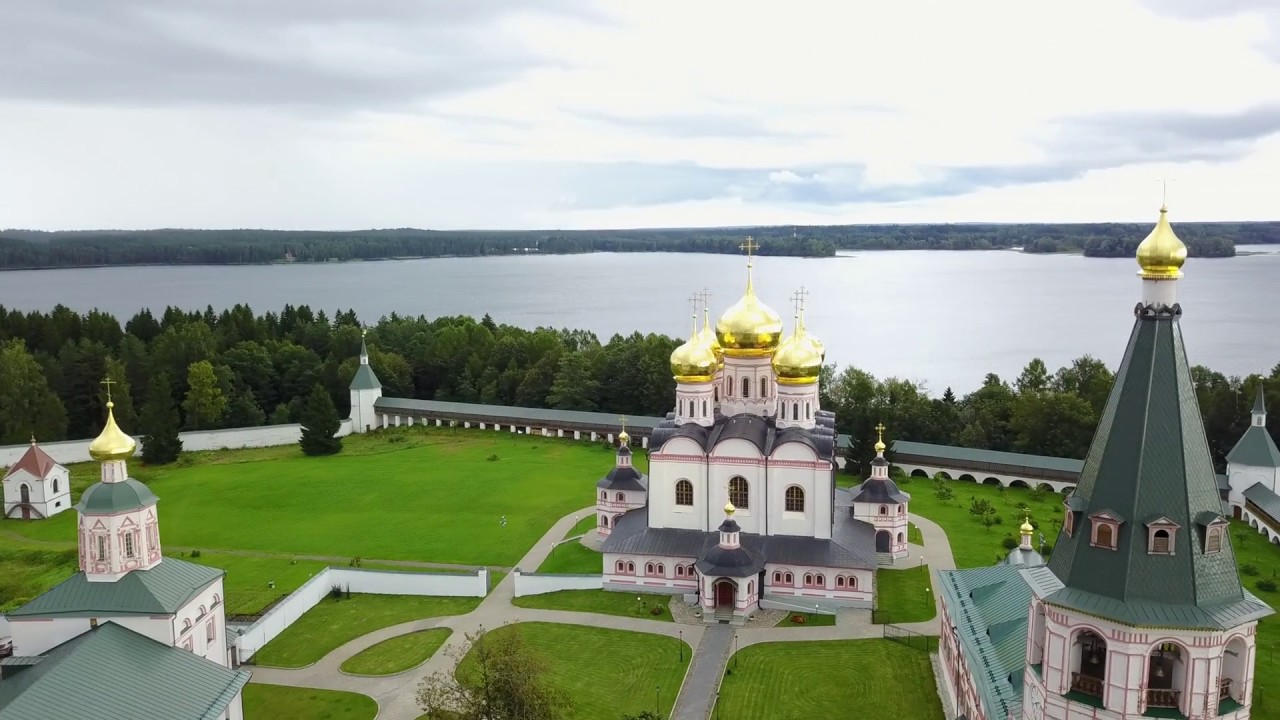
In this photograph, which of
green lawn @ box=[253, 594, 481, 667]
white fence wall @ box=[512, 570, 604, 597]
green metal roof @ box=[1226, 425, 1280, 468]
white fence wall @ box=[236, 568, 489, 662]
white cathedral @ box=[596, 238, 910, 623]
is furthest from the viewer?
green metal roof @ box=[1226, 425, 1280, 468]

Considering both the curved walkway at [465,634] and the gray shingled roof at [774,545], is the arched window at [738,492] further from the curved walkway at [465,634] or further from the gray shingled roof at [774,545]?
the curved walkway at [465,634]

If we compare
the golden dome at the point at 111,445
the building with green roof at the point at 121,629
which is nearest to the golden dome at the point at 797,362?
the building with green roof at the point at 121,629

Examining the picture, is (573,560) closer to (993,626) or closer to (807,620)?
(807,620)

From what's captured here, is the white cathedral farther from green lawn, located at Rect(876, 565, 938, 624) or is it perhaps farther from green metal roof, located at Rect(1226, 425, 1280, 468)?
green metal roof, located at Rect(1226, 425, 1280, 468)

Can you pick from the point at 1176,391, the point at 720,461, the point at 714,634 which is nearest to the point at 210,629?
the point at 714,634

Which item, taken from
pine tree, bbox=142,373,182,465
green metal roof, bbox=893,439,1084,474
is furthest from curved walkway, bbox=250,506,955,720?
pine tree, bbox=142,373,182,465

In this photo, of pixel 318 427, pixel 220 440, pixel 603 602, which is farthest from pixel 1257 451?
pixel 220 440

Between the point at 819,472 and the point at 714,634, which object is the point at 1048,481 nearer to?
the point at 819,472
